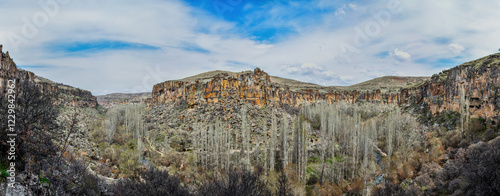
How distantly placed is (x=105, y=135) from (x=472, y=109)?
5311 centimetres

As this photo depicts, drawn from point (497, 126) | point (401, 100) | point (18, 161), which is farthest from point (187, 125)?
point (401, 100)

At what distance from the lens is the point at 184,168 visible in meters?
26.9

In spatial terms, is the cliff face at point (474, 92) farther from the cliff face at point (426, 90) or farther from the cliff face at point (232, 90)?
the cliff face at point (232, 90)

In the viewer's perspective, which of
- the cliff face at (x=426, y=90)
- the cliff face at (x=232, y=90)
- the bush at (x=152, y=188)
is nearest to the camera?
the bush at (x=152, y=188)

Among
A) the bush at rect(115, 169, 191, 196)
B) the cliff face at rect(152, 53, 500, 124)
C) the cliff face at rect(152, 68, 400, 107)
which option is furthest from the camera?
the cliff face at rect(152, 68, 400, 107)

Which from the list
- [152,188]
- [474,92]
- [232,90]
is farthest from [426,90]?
[152,188]

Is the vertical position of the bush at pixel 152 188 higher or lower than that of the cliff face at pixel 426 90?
lower

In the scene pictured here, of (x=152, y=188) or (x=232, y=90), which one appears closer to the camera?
(x=152, y=188)

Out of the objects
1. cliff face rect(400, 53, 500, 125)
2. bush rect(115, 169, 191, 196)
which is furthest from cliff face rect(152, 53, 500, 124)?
bush rect(115, 169, 191, 196)

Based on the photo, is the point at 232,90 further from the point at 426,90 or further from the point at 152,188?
the point at 426,90

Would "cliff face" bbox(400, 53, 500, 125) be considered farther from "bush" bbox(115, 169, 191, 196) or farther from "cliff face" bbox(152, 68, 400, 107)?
"bush" bbox(115, 169, 191, 196)

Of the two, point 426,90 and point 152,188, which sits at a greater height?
point 426,90

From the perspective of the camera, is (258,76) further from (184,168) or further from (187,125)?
(184,168)

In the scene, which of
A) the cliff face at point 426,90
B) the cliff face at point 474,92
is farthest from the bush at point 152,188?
the cliff face at point 474,92
